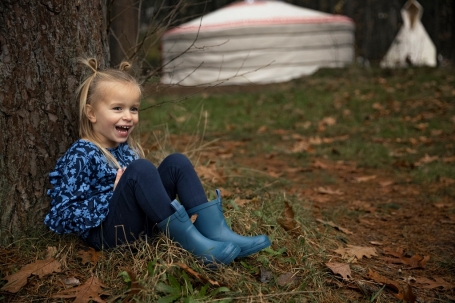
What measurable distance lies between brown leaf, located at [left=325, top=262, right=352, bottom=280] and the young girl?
351 mm

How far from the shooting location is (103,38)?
2.75 meters

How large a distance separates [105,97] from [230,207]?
38.5 inches

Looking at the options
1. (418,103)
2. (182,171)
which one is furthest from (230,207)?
(418,103)

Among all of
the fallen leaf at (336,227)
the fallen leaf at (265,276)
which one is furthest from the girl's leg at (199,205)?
the fallen leaf at (336,227)

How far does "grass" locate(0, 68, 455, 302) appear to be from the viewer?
2.12m

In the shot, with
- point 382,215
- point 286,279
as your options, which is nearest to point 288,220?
point 286,279

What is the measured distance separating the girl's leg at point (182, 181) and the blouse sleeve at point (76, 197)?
0.87ft

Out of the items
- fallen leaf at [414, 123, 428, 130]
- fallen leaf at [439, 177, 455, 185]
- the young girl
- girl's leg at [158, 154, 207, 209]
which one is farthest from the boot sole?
fallen leaf at [414, 123, 428, 130]

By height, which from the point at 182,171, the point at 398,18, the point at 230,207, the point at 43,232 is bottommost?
the point at 398,18

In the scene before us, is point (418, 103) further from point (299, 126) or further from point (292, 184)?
point (292, 184)

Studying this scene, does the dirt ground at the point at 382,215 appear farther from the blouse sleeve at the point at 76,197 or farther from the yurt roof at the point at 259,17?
the yurt roof at the point at 259,17

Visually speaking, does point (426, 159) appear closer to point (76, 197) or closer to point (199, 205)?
point (199, 205)

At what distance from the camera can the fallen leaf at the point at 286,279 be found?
221 centimetres

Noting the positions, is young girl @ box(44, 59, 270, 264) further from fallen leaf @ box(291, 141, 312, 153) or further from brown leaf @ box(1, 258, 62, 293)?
fallen leaf @ box(291, 141, 312, 153)
